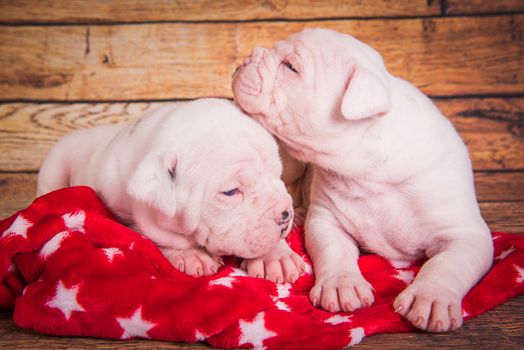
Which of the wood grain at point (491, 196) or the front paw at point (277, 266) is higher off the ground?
the front paw at point (277, 266)

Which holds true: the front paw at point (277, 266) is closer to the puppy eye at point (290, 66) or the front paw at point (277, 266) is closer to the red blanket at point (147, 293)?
the red blanket at point (147, 293)

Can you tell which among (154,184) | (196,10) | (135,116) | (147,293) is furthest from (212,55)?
(147,293)

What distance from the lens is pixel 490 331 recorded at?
145 cm

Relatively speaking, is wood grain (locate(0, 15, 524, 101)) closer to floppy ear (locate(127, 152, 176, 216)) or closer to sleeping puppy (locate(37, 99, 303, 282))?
sleeping puppy (locate(37, 99, 303, 282))

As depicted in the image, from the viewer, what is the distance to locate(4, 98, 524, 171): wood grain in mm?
3357

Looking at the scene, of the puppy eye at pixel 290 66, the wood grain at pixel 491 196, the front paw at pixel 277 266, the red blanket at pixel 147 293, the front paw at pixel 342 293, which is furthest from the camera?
the wood grain at pixel 491 196

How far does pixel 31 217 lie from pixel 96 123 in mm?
1701

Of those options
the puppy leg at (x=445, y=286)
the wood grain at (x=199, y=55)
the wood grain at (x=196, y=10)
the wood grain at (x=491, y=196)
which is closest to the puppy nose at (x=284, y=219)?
the puppy leg at (x=445, y=286)

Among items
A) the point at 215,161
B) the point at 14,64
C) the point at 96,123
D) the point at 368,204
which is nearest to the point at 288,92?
the point at 215,161

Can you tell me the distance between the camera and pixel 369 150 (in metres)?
1.85

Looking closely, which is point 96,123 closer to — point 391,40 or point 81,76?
point 81,76

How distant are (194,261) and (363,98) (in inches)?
30.4

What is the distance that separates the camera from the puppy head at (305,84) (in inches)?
71.7

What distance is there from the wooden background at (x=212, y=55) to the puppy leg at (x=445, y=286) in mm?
1619
